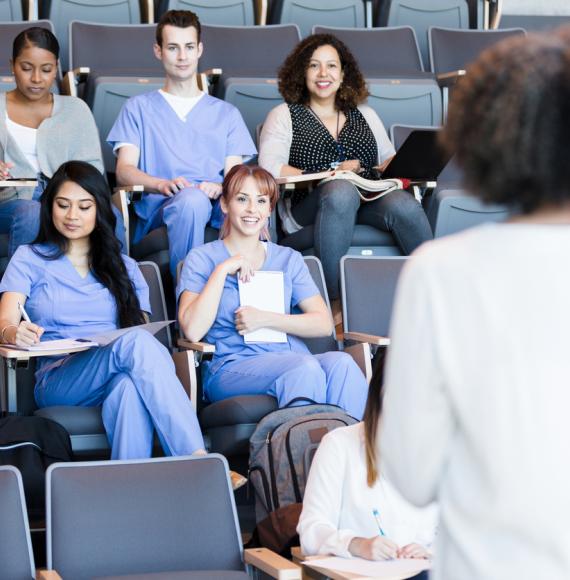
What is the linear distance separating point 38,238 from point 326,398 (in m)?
0.97

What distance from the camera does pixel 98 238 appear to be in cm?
338

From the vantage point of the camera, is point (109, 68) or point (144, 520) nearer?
point (144, 520)

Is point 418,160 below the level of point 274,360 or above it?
above

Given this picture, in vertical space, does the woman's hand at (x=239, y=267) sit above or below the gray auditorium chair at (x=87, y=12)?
below

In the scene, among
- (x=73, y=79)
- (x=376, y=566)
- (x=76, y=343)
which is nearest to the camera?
(x=376, y=566)

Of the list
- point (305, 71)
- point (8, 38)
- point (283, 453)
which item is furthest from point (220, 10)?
point (283, 453)

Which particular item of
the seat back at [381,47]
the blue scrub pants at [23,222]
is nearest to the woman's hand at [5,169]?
the blue scrub pants at [23,222]

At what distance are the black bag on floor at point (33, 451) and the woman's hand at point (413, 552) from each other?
994 mm

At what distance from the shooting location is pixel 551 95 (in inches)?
38.0

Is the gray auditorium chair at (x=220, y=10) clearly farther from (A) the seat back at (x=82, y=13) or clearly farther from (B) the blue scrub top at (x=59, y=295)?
(B) the blue scrub top at (x=59, y=295)

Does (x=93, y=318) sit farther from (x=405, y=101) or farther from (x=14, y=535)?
(x=405, y=101)

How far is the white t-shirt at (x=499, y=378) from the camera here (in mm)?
972

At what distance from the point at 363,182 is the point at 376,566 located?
2051 mm

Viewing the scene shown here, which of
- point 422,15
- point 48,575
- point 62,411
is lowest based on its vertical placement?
point 48,575
